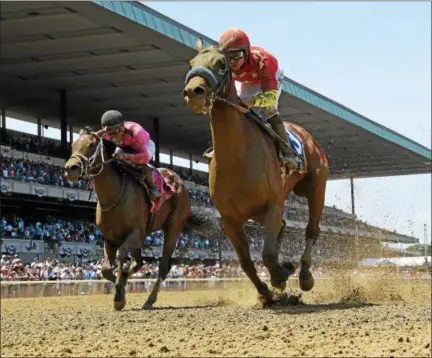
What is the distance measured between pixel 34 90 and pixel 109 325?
31090mm

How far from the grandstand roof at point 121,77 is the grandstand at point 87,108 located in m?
0.05

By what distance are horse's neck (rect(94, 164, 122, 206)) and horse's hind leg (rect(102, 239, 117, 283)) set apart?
65cm

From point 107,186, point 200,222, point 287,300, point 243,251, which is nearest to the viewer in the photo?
point 243,251

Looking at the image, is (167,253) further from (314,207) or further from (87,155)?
(314,207)

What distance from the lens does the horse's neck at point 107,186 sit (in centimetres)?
1073

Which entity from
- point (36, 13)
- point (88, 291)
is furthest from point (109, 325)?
point (36, 13)

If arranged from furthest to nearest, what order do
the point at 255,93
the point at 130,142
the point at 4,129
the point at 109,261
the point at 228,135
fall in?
the point at 4,129 < the point at 130,142 < the point at 109,261 < the point at 255,93 < the point at 228,135

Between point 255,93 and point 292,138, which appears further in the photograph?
point 292,138

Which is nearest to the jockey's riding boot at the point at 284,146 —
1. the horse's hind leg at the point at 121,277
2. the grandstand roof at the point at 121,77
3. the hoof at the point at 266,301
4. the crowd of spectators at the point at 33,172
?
the hoof at the point at 266,301

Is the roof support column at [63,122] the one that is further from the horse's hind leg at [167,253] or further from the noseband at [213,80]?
the noseband at [213,80]

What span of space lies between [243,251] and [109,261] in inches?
105

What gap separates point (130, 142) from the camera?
453 inches

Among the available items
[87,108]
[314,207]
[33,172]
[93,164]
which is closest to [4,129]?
[87,108]

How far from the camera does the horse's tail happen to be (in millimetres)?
14375
